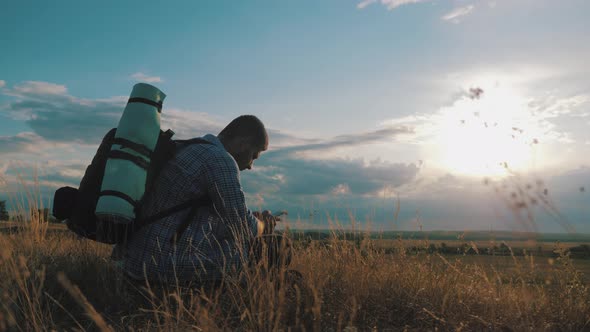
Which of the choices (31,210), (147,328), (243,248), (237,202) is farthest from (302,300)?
(31,210)

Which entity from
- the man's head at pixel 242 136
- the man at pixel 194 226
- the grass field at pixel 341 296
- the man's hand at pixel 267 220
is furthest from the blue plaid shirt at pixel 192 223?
the man's hand at pixel 267 220

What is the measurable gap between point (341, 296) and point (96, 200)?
2.28 m

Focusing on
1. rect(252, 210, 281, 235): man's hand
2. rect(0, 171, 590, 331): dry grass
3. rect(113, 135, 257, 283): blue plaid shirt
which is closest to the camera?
Result: rect(0, 171, 590, 331): dry grass

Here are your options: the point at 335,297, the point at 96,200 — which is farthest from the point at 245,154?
the point at 335,297

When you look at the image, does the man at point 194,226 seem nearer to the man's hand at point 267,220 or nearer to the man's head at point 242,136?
the man's head at point 242,136

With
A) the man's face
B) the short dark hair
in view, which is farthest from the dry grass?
the short dark hair

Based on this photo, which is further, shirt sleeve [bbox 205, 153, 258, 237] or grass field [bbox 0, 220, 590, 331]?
shirt sleeve [bbox 205, 153, 258, 237]

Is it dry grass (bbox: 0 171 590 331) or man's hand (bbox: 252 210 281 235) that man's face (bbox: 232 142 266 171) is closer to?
man's hand (bbox: 252 210 281 235)

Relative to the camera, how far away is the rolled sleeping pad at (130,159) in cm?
356

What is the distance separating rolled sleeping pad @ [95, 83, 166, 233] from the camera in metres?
3.56

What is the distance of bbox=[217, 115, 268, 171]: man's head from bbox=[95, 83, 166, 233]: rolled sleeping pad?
2.35 ft

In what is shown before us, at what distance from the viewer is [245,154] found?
443cm

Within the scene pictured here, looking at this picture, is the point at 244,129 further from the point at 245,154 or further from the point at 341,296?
the point at 341,296

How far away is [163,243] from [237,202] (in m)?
0.71
